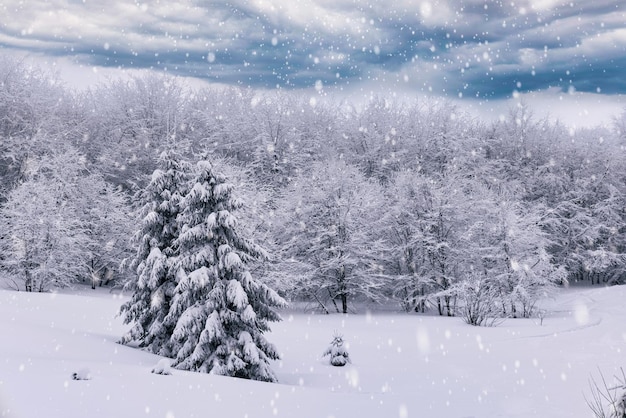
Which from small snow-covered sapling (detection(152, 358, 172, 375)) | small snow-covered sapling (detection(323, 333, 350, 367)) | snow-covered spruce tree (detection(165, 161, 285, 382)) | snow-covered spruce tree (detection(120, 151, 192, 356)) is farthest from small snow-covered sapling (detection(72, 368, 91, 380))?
small snow-covered sapling (detection(323, 333, 350, 367))

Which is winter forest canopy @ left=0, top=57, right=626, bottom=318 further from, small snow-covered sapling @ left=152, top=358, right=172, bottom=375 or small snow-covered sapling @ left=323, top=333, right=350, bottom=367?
small snow-covered sapling @ left=323, top=333, right=350, bottom=367

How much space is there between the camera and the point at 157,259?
17.5 m

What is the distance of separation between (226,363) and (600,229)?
1827 inches

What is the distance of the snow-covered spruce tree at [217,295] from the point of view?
567 inches

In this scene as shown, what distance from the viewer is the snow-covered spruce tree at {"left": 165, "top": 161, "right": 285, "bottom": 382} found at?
1440 centimetres

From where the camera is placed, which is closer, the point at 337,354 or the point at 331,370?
the point at 331,370

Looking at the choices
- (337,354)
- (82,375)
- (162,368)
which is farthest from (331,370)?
(82,375)

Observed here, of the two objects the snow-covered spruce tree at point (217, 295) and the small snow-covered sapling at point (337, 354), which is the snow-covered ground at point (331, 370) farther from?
the snow-covered spruce tree at point (217, 295)

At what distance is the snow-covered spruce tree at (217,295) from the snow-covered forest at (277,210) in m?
0.06

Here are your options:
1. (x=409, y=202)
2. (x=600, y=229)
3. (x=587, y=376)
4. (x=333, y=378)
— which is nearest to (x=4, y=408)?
(x=333, y=378)

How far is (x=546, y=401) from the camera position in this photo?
1234cm

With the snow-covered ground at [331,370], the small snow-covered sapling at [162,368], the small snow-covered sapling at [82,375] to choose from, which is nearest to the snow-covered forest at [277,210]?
the snow-covered ground at [331,370]

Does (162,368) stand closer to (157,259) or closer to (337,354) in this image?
(157,259)

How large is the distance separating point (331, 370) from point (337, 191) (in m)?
22.1
